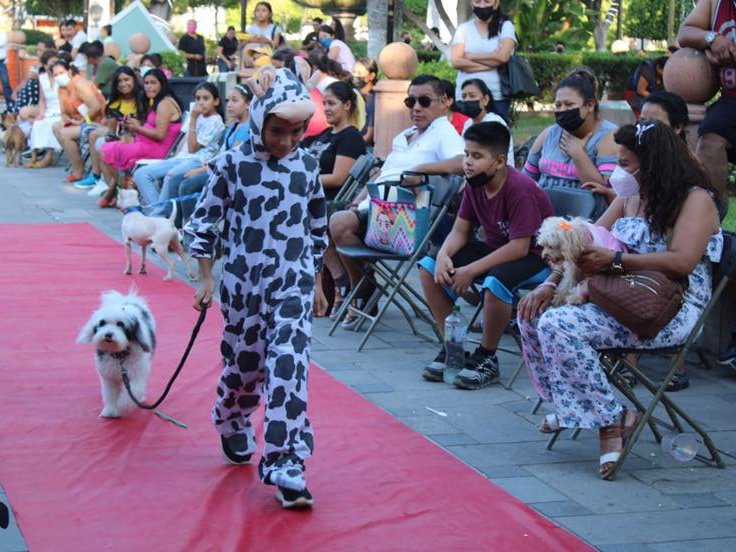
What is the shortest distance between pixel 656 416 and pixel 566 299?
116 cm

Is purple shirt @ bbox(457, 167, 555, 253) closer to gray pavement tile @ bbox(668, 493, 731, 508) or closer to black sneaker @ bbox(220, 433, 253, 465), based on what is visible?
gray pavement tile @ bbox(668, 493, 731, 508)

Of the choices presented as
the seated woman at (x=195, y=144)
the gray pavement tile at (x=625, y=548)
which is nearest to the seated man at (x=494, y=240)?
the gray pavement tile at (x=625, y=548)

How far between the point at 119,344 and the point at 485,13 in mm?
5880

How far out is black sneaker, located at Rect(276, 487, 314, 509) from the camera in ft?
A: 15.7

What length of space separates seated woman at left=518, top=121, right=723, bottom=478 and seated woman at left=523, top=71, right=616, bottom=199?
177cm

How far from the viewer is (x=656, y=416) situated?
6309 millimetres

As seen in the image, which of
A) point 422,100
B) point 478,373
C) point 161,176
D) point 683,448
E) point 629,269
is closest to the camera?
point 629,269

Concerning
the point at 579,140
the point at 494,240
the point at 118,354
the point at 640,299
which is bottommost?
the point at 118,354

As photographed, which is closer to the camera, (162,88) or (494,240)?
(494,240)

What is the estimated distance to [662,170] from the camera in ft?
17.8

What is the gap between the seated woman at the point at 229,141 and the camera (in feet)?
34.1

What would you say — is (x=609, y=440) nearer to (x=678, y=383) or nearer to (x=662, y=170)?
(x=662, y=170)

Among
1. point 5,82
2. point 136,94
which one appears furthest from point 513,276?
point 5,82

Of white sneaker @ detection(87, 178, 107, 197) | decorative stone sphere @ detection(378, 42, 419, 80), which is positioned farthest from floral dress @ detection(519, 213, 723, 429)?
white sneaker @ detection(87, 178, 107, 197)
